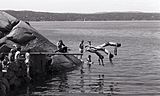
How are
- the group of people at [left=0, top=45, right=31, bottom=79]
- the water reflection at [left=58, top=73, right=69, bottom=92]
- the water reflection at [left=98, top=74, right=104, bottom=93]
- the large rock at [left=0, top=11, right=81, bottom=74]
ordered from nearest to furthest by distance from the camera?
1. the group of people at [left=0, top=45, right=31, bottom=79]
2. the water reflection at [left=98, top=74, right=104, bottom=93]
3. the water reflection at [left=58, top=73, right=69, bottom=92]
4. the large rock at [left=0, top=11, right=81, bottom=74]

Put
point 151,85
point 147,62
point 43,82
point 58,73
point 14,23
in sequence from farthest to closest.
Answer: point 147,62
point 14,23
point 58,73
point 43,82
point 151,85

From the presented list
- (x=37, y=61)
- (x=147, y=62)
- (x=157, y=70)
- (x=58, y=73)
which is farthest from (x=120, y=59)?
(x=37, y=61)

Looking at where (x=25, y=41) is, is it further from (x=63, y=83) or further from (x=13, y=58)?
(x=63, y=83)

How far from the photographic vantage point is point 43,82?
114 ft

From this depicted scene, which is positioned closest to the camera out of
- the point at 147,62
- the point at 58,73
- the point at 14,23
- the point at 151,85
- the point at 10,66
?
the point at 10,66

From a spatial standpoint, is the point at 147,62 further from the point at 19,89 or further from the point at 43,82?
the point at 19,89

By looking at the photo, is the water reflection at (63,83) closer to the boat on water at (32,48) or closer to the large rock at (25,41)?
the boat on water at (32,48)

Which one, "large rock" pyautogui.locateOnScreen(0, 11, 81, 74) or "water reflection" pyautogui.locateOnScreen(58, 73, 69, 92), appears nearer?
"water reflection" pyautogui.locateOnScreen(58, 73, 69, 92)

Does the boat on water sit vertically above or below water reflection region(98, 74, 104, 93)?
above

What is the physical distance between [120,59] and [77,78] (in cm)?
1700

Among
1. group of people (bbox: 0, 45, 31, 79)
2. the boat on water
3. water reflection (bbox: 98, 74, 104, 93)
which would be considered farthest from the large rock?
water reflection (bbox: 98, 74, 104, 93)

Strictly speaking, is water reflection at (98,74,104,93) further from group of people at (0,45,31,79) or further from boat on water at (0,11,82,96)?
group of people at (0,45,31,79)

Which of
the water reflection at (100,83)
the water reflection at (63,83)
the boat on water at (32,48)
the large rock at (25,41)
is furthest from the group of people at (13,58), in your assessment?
the water reflection at (100,83)

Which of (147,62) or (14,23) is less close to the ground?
(14,23)
